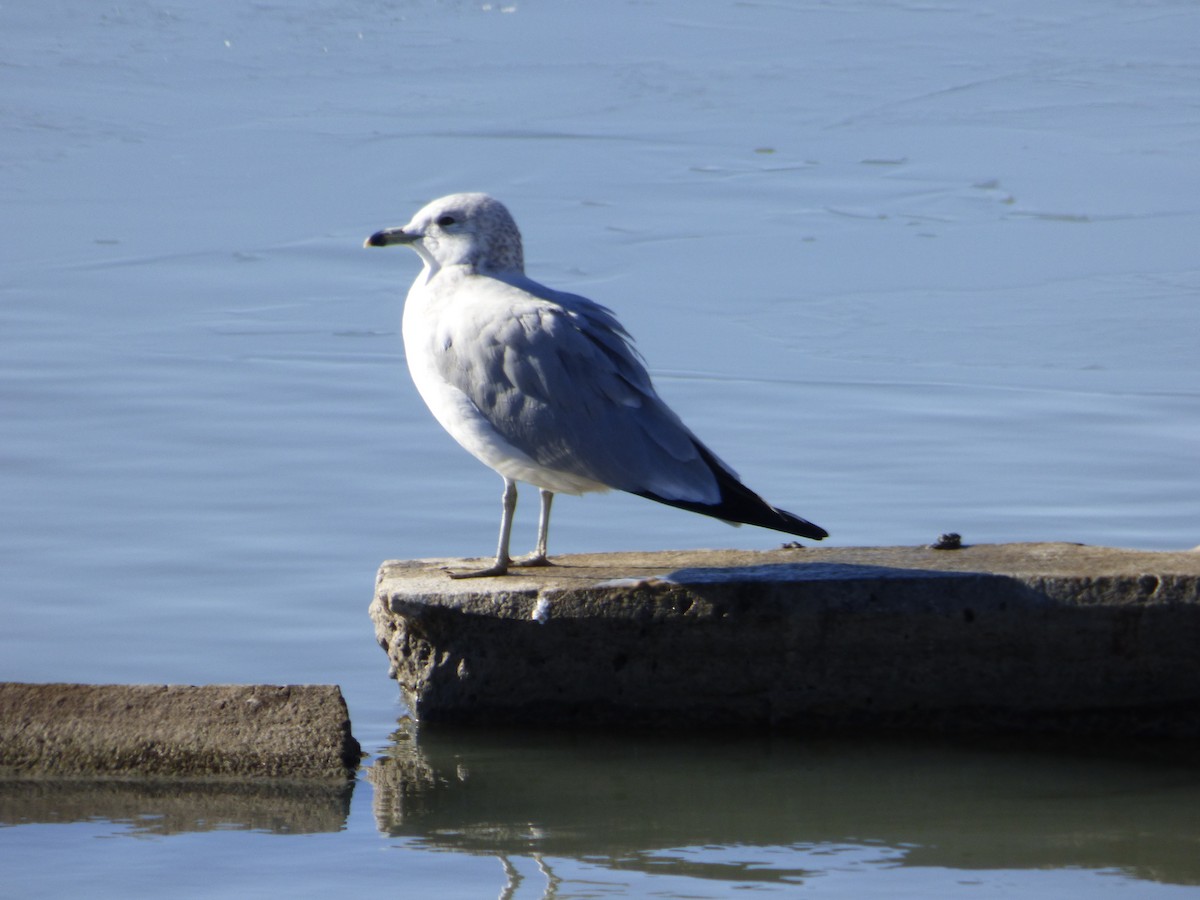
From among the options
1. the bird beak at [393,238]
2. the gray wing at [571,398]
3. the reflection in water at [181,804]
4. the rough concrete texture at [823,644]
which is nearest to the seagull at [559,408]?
the gray wing at [571,398]

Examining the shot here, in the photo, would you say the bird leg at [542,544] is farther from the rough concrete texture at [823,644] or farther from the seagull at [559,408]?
the rough concrete texture at [823,644]

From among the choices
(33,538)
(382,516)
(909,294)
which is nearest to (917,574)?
(382,516)

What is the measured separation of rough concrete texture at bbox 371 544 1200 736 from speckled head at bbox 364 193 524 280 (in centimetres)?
96

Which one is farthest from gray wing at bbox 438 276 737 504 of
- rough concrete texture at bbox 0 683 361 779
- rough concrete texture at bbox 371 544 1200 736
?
rough concrete texture at bbox 0 683 361 779

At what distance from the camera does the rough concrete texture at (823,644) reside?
15.6 feet

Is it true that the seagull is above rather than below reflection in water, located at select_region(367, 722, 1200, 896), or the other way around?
above

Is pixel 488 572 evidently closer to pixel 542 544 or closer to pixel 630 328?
pixel 542 544

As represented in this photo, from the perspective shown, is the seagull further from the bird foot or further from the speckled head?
the speckled head

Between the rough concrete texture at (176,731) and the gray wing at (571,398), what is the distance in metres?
0.87

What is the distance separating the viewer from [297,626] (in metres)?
5.89

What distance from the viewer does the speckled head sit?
541cm

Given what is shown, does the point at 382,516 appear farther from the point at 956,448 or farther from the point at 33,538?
the point at 956,448

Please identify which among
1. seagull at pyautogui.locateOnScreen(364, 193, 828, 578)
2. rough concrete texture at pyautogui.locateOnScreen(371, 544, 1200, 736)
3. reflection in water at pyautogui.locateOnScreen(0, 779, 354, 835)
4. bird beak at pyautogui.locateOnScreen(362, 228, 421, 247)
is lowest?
reflection in water at pyautogui.locateOnScreen(0, 779, 354, 835)

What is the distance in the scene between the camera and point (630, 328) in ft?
32.1
